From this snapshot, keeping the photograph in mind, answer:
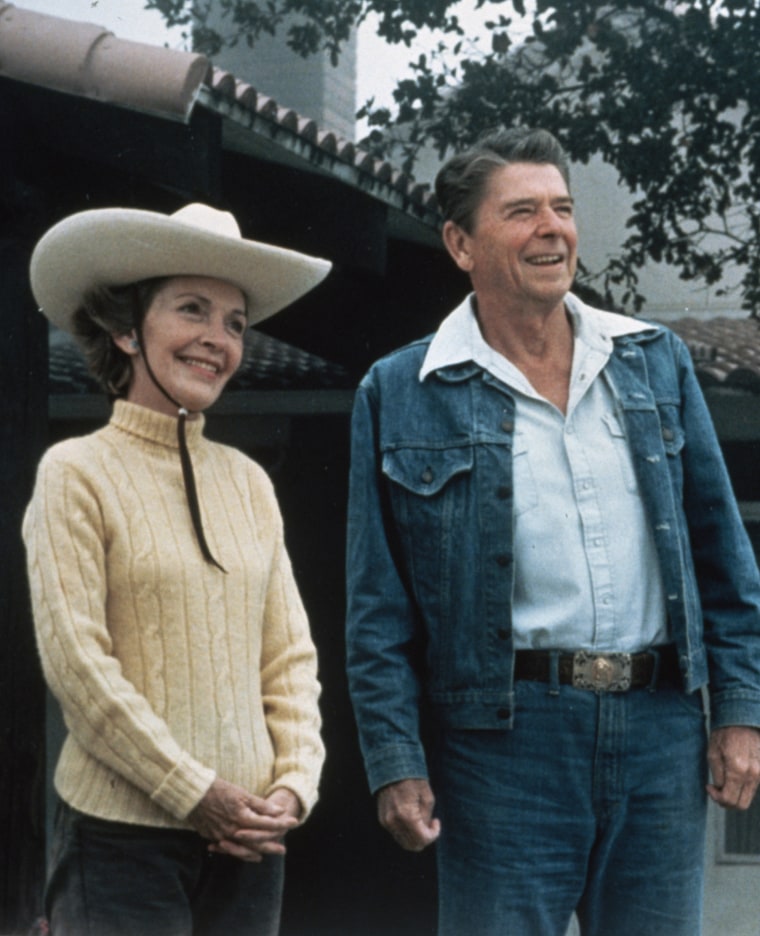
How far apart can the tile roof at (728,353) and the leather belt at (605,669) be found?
2.58m

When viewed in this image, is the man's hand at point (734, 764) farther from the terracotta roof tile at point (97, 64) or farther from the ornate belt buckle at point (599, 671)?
the terracotta roof tile at point (97, 64)

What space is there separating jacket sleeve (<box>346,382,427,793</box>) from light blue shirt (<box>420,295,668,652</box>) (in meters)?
0.21

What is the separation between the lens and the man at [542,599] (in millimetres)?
2389

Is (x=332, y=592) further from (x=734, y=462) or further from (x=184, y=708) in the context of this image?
(x=184, y=708)

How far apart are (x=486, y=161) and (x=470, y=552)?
2.35ft

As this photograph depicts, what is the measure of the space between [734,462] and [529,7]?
5.71ft

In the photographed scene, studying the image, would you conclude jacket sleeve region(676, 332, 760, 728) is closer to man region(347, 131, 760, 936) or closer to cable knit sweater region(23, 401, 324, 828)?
man region(347, 131, 760, 936)

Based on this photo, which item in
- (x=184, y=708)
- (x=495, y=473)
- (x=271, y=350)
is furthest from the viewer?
(x=271, y=350)

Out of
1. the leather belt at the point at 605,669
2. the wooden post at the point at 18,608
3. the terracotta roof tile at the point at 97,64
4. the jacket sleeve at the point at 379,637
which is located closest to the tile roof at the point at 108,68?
the terracotta roof tile at the point at 97,64

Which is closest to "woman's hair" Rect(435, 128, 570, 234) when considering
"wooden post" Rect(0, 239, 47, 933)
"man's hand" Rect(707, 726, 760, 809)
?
"man's hand" Rect(707, 726, 760, 809)

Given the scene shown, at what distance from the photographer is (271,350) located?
231 inches

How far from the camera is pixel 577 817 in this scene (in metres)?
2.37

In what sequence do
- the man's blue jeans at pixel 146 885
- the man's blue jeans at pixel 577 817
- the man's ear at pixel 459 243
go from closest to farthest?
the man's blue jeans at pixel 146 885 < the man's blue jeans at pixel 577 817 < the man's ear at pixel 459 243

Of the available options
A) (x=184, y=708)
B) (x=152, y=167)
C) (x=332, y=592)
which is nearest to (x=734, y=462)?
(x=332, y=592)
